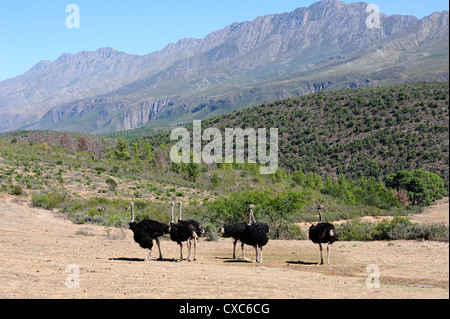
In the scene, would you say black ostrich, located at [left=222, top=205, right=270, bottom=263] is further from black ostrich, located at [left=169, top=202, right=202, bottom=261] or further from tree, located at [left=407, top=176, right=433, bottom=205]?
tree, located at [left=407, top=176, right=433, bottom=205]

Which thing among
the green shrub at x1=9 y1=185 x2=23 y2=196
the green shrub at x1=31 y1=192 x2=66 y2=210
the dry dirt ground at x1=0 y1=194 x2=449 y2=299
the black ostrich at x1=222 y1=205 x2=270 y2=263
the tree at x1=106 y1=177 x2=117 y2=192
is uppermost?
the tree at x1=106 y1=177 x2=117 y2=192

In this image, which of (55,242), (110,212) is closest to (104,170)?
(110,212)

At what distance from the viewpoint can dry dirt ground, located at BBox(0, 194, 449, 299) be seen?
10883mm

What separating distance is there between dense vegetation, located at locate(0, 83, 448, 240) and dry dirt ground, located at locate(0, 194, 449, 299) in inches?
166

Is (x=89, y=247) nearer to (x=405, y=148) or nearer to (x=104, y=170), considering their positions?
(x=104, y=170)

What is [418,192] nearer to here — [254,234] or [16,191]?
[16,191]

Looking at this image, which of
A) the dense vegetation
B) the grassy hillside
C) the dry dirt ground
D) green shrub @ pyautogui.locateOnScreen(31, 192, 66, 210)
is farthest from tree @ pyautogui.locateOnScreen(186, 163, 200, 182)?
the dry dirt ground

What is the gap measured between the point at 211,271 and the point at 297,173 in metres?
59.9

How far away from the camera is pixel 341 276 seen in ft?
44.5

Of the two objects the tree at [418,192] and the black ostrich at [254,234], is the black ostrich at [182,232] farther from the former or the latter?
the tree at [418,192]

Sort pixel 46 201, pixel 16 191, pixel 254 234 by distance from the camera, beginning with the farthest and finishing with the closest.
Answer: pixel 16 191 → pixel 46 201 → pixel 254 234

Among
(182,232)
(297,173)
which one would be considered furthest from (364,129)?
(182,232)

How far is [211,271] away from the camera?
46.5 ft
